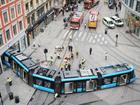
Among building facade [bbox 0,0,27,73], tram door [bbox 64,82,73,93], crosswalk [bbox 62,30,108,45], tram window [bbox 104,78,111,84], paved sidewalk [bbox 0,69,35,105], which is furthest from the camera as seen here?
crosswalk [bbox 62,30,108,45]

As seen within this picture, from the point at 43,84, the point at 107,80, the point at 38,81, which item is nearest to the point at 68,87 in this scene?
the point at 43,84

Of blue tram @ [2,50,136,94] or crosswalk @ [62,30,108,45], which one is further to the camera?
crosswalk @ [62,30,108,45]

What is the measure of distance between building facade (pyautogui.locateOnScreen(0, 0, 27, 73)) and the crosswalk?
12.5m

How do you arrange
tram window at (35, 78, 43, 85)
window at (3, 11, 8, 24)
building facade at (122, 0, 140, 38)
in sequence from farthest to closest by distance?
building facade at (122, 0, 140, 38)
window at (3, 11, 8, 24)
tram window at (35, 78, 43, 85)

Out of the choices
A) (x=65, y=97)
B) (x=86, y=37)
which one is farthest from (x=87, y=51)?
(x=65, y=97)

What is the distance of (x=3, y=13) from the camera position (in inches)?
1486

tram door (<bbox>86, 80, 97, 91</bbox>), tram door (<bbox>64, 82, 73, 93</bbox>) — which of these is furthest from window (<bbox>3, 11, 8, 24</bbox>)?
tram door (<bbox>86, 80, 97, 91</bbox>)

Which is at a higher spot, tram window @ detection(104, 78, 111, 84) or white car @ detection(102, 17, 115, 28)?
white car @ detection(102, 17, 115, 28)

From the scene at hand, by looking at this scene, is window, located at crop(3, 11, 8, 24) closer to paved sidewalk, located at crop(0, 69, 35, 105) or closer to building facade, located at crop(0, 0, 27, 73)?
building facade, located at crop(0, 0, 27, 73)

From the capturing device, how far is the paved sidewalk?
106 feet

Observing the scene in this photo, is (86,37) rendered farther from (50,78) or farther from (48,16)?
(50,78)

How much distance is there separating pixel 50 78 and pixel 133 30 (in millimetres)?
30164

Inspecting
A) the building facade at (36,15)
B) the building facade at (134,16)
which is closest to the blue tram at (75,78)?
the building facade at (36,15)

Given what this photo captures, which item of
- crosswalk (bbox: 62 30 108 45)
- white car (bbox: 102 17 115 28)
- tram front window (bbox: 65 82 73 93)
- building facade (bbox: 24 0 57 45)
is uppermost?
building facade (bbox: 24 0 57 45)
